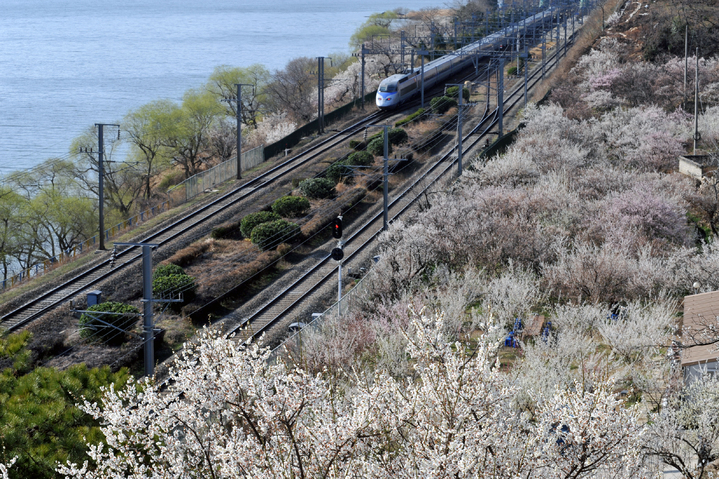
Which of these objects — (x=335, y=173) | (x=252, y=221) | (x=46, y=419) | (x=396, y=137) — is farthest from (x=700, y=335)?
(x=396, y=137)

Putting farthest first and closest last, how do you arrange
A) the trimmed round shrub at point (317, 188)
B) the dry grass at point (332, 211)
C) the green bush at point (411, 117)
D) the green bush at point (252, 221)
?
1. the green bush at point (411, 117)
2. the trimmed round shrub at point (317, 188)
3. the dry grass at point (332, 211)
4. the green bush at point (252, 221)

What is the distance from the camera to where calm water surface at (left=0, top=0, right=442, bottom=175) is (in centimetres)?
7281

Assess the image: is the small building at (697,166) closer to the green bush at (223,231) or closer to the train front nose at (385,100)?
the green bush at (223,231)

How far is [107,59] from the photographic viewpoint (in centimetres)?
11769

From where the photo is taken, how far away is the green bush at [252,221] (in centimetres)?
3231

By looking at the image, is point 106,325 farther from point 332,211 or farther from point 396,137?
point 396,137

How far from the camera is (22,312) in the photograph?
25016mm

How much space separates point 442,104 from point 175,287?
99.5 ft

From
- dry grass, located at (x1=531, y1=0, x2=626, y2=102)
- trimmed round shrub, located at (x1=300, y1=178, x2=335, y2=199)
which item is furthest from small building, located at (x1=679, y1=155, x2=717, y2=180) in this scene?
dry grass, located at (x1=531, y1=0, x2=626, y2=102)

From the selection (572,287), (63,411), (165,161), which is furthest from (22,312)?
(165,161)

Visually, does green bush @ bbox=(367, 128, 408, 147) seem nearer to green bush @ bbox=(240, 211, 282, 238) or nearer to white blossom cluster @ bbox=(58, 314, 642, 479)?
green bush @ bbox=(240, 211, 282, 238)

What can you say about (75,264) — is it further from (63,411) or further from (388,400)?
(388,400)

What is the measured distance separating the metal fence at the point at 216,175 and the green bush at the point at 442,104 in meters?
12.9

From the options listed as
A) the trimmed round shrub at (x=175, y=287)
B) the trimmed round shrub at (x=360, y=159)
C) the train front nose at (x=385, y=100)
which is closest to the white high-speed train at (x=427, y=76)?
the train front nose at (x=385, y=100)
